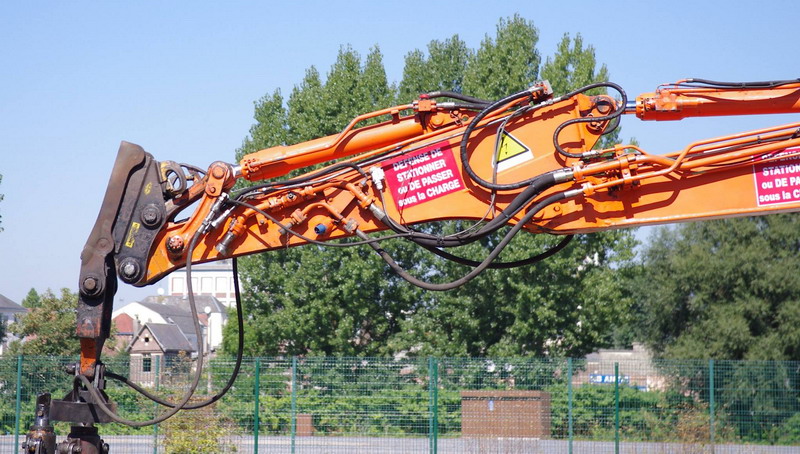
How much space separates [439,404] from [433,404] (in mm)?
123

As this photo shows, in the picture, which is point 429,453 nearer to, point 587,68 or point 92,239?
point 92,239

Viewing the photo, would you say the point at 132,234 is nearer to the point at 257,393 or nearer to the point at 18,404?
the point at 257,393

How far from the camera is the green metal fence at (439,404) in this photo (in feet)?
54.7

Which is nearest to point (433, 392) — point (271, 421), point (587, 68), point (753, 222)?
point (271, 421)

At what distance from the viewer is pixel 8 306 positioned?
90250 mm

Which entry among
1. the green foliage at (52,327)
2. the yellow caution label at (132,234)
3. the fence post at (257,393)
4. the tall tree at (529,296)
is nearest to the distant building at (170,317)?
the green foliage at (52,327)

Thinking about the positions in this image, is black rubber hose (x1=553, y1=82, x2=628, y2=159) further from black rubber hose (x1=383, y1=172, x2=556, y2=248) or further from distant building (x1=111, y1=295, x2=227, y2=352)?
distant building (x1=111, y1=295, x2=227, y2=352)

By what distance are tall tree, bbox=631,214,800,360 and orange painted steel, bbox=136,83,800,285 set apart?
2502 centimetres

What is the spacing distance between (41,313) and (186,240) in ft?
103

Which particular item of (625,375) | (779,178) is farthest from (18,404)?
(779,178)

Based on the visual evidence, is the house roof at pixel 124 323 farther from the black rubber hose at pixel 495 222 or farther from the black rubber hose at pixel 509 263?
the black rubber hose at pixel 495 222

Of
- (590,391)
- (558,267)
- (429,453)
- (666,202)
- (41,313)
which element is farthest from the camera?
(41,313)

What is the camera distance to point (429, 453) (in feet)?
54.9

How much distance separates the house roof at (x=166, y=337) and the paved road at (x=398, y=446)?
46.8 meters
